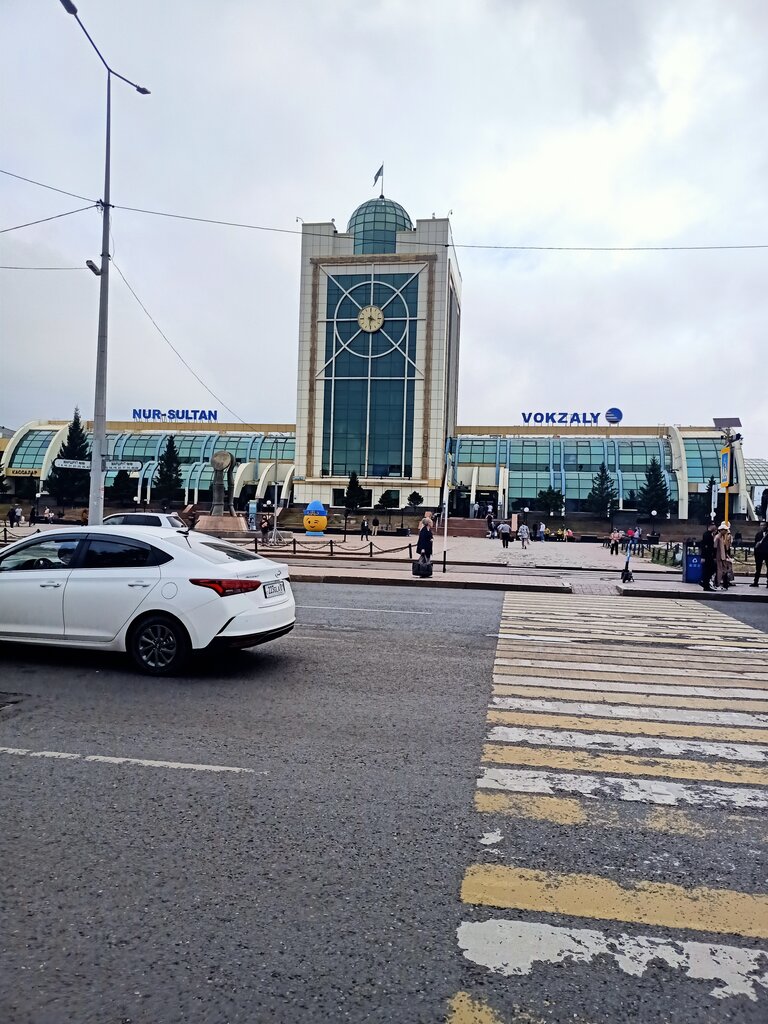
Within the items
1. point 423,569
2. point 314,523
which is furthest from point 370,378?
point 423,569

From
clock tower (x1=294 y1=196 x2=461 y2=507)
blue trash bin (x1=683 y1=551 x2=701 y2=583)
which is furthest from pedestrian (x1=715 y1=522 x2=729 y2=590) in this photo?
clock tower (x1=294 y1=196 x2=461 y2=507)

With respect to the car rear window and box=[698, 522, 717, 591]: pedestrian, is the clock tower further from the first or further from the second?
the car rear window

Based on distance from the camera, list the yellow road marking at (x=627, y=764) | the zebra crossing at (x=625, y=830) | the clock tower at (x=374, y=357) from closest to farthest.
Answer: the zebra crossing at (x=625, y=830) → the yellow road marking at (x=627, y=764) → the clock tower at (x=374, y=357)

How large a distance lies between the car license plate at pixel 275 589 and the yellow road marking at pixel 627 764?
339 cm

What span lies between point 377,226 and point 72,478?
42.8 metres

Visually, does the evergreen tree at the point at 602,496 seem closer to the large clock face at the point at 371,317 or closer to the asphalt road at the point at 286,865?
the large clock face at the point at 371,317

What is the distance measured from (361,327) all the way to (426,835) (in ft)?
268

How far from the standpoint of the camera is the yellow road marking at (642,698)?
6.69 m

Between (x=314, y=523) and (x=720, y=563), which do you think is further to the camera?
(x=314, y=523)

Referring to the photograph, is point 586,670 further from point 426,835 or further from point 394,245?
point 394,245

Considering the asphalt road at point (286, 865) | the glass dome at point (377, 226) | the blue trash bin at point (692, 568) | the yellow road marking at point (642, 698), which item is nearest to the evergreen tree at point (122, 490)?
the glass dome at point (377, 226)

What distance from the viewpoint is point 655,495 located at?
255 feet

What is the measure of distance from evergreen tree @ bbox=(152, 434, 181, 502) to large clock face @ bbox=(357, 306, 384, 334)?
2533 cm

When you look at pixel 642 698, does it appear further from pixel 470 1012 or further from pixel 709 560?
pixel 709 560
